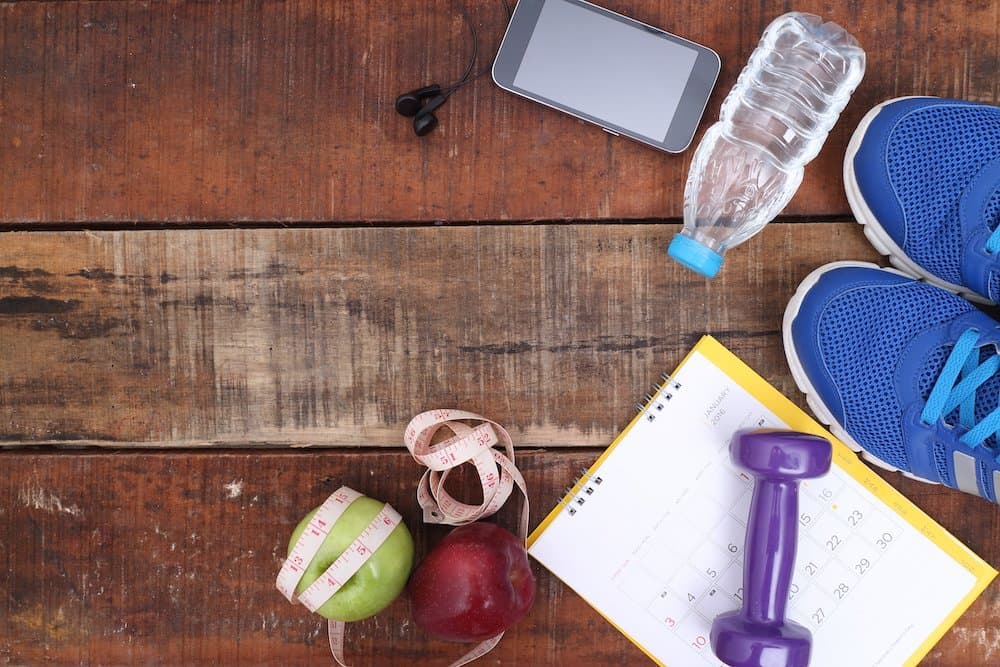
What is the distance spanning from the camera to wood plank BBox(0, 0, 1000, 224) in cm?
84

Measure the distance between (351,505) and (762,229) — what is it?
57 centimetres

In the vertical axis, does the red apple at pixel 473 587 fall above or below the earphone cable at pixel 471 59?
below

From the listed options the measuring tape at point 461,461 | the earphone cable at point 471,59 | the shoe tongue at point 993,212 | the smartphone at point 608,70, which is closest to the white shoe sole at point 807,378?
the shoe tongue at point 993,212

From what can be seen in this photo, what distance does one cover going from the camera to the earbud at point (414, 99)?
0.81m

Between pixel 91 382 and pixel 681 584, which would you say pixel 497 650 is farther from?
pixel 91 382

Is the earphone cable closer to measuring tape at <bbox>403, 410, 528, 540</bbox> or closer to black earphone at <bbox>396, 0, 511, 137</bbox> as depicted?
black earphone at <bbox>396, 0, 511, 137</bbox>

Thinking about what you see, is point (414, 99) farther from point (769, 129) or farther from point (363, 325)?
point (769, 129)

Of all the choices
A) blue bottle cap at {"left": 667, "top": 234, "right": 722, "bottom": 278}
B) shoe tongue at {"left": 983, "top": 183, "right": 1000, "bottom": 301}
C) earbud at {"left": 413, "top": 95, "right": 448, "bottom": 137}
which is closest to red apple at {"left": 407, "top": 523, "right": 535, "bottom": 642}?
blue bottle cap at {"left": 667, "top": 234, "right": 722, "bottom": 278}

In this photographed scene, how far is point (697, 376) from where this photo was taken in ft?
2.76

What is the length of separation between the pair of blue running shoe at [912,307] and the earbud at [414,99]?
487 mm

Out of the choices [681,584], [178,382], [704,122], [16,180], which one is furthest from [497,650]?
[16,180]

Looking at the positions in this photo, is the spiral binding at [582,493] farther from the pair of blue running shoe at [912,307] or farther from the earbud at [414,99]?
the earbud at [414,99]

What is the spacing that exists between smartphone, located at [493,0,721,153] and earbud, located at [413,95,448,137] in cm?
8

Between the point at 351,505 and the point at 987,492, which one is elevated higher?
the point at 987,492
